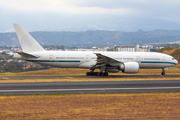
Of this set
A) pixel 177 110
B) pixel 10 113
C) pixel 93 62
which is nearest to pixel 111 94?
pixel 177 110

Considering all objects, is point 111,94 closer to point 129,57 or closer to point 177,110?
point 177,110

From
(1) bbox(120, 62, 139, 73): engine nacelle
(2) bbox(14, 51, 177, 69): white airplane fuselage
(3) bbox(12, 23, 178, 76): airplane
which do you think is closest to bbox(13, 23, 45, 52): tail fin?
(3) bbox(12, 23, 178, 76): airplane

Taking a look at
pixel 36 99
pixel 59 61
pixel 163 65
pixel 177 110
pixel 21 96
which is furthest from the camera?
pixel 163 65

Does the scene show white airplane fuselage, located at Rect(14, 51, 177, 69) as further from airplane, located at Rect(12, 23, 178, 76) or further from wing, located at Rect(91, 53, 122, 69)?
wing, located at Rect(91, 53, 122, 69)

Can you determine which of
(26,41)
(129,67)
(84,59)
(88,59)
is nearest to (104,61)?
(88,59)

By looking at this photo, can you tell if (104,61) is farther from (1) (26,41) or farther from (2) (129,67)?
(1) (26,41)

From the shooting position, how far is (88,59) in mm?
31062

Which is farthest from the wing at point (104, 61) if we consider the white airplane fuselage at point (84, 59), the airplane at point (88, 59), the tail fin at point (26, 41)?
the tail fin at point (26, 41)

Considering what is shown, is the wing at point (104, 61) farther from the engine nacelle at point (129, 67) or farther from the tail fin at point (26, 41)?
the tail fin at point (26, 41)

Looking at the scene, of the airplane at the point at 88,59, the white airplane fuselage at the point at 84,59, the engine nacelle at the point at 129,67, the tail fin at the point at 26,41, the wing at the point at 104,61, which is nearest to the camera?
the engine nacelle at the point at 129,67

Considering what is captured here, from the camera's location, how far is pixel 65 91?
17812mm

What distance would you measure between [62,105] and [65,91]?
4430mm

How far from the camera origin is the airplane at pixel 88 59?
96.3 ft

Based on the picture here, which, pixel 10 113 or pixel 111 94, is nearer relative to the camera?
pixel 10 113
